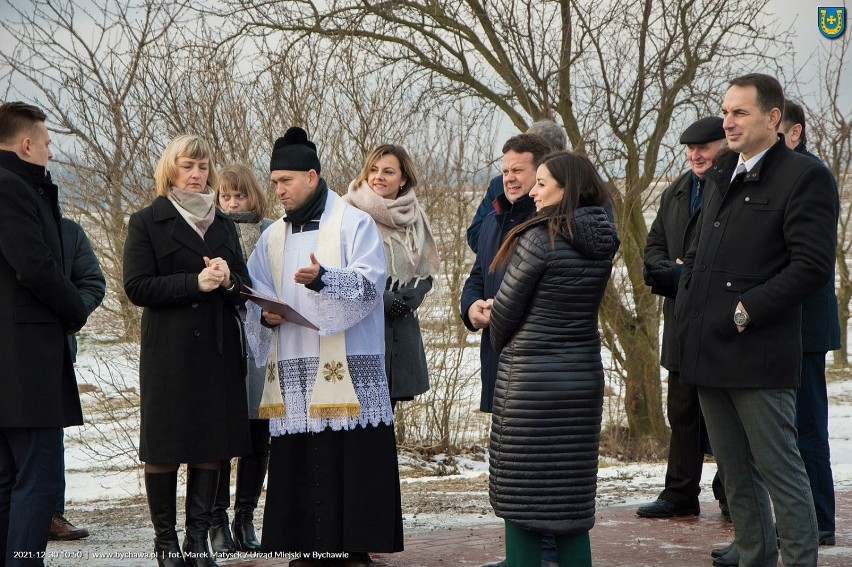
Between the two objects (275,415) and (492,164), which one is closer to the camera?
(275,415)

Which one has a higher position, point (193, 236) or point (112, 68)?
point (112, 68)

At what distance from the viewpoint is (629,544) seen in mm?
5355

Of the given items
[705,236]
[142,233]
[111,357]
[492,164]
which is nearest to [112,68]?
[111,357]

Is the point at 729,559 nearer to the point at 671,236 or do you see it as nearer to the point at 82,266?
the point at 671,236

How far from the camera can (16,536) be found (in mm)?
4332

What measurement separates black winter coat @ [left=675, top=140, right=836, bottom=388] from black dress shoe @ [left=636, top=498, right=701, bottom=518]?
6.48 feet

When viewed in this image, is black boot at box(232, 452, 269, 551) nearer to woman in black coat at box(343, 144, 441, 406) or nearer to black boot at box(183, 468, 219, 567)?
black boot at box(183, 468, 219, 567)

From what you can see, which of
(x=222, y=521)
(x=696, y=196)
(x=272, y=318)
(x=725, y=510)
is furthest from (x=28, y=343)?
(x=725, y=510)

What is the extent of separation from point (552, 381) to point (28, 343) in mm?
2258

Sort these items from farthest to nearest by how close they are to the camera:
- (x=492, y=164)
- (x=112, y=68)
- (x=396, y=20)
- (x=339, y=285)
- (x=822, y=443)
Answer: (x=396, y=20) < (x=492, y=164) < (x=112, y=68) < (x=822, y=443) < (x=339, y=285)

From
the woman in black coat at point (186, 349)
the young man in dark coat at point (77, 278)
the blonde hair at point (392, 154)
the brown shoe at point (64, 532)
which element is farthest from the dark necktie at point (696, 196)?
the brown shoe at point (64, 532)

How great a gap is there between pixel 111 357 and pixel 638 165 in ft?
18.1

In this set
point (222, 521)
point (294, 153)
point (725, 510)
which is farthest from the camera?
point (725, 510)

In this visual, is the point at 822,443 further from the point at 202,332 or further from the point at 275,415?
the point at 202,332
